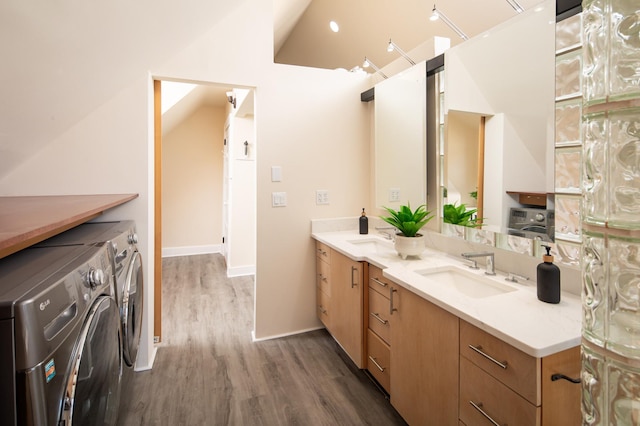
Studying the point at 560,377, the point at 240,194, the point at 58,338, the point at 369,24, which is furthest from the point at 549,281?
the point at 240,194

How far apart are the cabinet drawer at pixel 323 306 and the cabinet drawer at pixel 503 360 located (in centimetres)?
138

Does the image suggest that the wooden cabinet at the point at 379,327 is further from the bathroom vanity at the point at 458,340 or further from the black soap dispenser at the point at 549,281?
the black soap dispenser at the point at 549,281

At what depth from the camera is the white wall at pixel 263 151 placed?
2.03 metres

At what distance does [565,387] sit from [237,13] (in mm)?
2642

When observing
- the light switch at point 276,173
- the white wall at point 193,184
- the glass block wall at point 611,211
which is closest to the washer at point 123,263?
the light switch at point 276,173

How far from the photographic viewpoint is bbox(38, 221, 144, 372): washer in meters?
1.36

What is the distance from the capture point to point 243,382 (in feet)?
6.70

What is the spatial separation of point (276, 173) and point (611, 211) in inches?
86.5

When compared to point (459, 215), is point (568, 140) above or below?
above

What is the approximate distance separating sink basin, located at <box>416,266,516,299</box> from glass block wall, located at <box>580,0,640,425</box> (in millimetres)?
937

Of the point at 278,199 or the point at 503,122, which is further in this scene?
the point at 278,199

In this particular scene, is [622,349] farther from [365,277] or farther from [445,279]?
[365,277]

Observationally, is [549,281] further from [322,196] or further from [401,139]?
[322,196]

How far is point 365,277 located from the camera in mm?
1950
